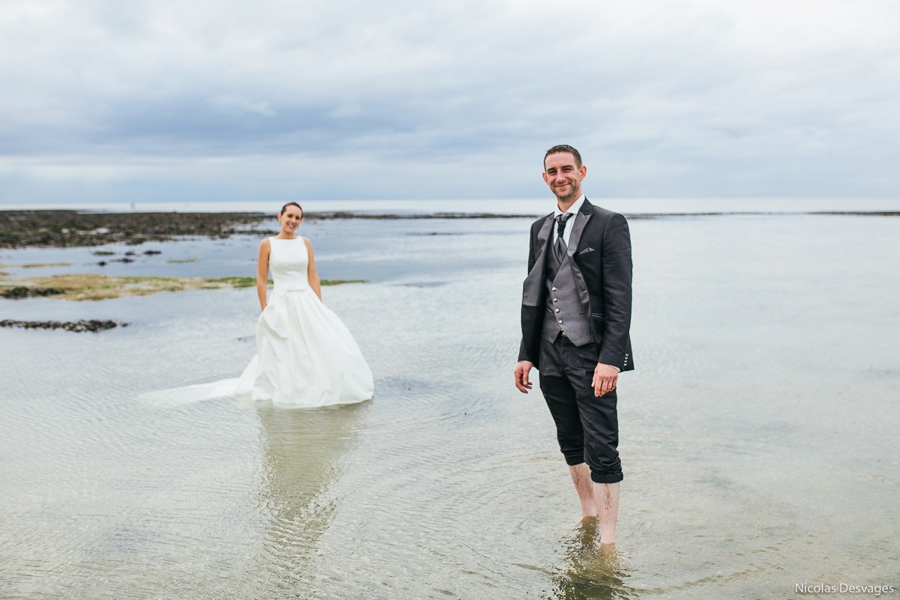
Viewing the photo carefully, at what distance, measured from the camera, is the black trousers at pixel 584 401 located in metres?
4.18

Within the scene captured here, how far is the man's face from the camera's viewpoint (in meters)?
4.11

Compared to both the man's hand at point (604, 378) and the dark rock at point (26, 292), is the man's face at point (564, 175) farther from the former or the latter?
the dark rock at point (26, 292)

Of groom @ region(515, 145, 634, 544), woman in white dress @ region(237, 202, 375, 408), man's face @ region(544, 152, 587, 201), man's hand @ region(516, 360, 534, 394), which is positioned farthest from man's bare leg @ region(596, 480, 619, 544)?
woman in white dress @ region(237, 202, 375, 408)

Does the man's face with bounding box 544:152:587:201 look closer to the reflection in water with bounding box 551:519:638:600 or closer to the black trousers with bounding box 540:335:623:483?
the black trousers with bounding box 540:335:623:483

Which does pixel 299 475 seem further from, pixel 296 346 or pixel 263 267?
pixel 263 267

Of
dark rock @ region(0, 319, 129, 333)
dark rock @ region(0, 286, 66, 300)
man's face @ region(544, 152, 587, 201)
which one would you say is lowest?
dark rock @ region(0, 319, 129, 333)

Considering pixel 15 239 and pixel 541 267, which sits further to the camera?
pixel 15 239

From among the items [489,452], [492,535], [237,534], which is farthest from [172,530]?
[489,452]

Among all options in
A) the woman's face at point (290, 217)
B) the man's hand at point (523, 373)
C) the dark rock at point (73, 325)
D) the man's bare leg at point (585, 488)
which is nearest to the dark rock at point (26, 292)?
the dark rock at point (73, 325)

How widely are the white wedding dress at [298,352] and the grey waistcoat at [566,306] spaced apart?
14.6 ft

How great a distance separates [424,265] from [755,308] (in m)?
15.3

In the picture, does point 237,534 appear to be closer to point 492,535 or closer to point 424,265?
point 492,535

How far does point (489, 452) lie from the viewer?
6.48 metres

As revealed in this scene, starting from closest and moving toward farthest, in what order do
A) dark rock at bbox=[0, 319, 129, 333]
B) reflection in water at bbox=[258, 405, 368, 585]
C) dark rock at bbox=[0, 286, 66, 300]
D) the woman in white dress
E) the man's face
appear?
the man's face, reflection in water at bbox=[258, 405, 368, 585], the woman in white dress, dark rock at bbox=[0, 319, 129, 333], dark rock at bbox=[0, 286, 66, 300]
